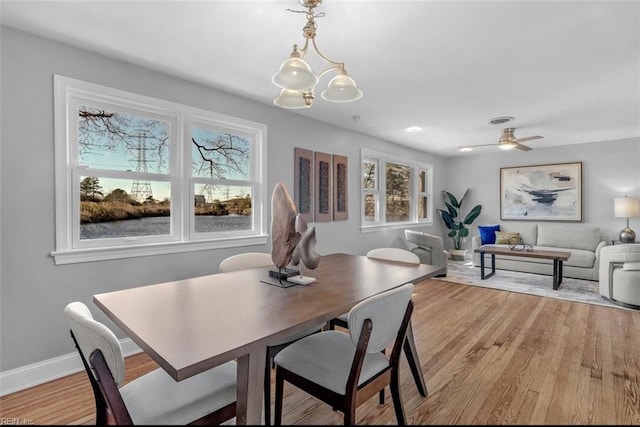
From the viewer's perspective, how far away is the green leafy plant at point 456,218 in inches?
258

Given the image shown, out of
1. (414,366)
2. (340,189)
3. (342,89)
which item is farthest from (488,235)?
(342,89)

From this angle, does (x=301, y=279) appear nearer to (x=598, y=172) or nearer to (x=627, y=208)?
(x=627, y=208)

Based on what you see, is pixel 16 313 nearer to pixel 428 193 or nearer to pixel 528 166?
pixel 428 193

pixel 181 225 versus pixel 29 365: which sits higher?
pixel 181 225

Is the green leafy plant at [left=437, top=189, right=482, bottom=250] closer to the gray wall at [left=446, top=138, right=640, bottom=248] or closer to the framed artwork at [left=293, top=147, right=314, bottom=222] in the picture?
the gray wall at [left=446, top=138, right=640, bottom=248]

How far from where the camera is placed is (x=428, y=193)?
672 cm

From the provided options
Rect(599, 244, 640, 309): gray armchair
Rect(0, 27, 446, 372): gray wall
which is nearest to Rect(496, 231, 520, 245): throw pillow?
Rect(599, 244, 640, 309): gray armchair

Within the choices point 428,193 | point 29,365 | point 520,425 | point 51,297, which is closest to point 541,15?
point 520,425

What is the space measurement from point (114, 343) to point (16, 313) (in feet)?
5.55

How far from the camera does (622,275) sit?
11.8 feet

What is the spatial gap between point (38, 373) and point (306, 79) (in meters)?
2.59

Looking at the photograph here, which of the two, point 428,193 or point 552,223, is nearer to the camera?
point 552,223

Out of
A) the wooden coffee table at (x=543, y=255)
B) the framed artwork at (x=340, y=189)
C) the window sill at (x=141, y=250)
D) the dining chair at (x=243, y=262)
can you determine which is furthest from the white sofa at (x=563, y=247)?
the dining chair at (x=243, y=262)

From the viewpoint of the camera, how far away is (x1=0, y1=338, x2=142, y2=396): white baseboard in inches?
78.7
